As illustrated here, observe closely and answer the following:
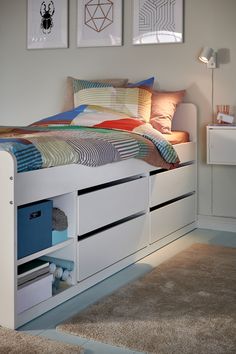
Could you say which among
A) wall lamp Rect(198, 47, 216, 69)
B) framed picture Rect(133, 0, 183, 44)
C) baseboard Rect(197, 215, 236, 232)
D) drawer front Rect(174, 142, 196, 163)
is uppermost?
framed picture Rect(133, 0, 183, 44)

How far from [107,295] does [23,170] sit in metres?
0.74

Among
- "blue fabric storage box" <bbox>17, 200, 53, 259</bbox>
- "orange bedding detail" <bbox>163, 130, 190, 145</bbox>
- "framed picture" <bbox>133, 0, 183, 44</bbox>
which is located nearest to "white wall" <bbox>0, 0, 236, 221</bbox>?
"framed picture" <bbox>133, 0, 183, 44</bbox>

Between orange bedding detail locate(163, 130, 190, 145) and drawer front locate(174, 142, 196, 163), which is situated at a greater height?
orange bedding detail locate(163, 130, 190, 145)

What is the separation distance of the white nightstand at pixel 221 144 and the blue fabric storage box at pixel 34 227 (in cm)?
171

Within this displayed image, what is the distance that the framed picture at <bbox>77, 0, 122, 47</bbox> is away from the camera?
4.21 meters

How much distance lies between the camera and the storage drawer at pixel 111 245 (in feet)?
8.63

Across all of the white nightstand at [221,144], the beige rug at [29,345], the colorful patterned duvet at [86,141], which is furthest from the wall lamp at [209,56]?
the beige rug at [29,345]

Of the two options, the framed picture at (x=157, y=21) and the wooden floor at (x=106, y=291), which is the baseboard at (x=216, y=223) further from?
the framed picture at (x=157, y=21)

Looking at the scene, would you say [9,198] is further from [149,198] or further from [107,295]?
[149,198]

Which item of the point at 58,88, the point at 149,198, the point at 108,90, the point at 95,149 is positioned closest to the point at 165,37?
the point at 108,90

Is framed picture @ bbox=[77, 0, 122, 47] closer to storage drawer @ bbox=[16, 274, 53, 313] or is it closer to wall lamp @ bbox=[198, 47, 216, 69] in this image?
wall lamp @ bbox=[198, 47, 216, 69]

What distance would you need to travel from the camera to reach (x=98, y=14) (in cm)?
427

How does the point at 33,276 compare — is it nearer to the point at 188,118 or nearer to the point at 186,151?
the point at 186,151

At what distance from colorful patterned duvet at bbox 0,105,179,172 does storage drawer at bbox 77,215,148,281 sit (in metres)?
0.37
